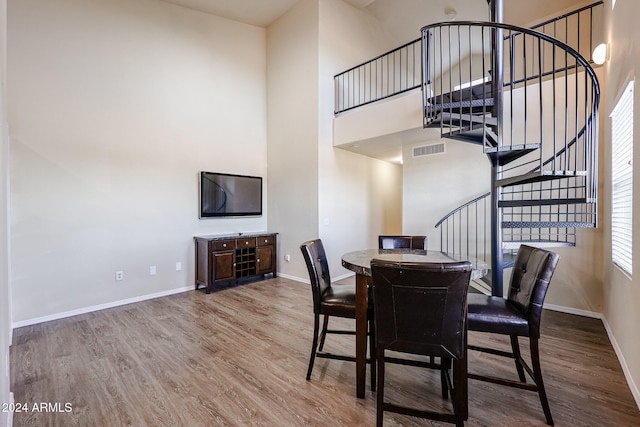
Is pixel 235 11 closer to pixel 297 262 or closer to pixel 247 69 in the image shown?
pixel 247 69

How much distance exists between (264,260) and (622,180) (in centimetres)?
450

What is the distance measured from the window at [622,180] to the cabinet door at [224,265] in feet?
14.5

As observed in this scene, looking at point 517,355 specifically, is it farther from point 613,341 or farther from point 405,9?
point 405,9

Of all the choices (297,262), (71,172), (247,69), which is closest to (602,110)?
(297,262)

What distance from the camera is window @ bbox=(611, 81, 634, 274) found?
2252 millimetres

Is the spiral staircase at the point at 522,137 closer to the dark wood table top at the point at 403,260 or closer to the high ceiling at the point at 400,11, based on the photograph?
the high ceiling at the point at 400,11

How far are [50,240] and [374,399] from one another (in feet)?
12.6

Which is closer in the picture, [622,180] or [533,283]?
[533,283]

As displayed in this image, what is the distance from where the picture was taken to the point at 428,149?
494 cm

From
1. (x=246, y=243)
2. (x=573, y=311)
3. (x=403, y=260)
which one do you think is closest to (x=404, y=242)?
(x=403, y=260)

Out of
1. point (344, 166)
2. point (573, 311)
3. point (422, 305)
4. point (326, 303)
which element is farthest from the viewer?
point (344, 166)

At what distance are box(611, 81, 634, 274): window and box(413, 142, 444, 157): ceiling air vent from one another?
84.5 inches

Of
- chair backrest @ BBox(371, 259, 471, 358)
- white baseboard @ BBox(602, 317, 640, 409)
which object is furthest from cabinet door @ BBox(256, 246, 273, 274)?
white baseboard @ BBox(602, 317, 640, 409)

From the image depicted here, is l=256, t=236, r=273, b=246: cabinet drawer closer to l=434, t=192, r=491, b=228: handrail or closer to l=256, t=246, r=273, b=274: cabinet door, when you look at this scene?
l=256, t=246, r=273, b=274: cabinet door
